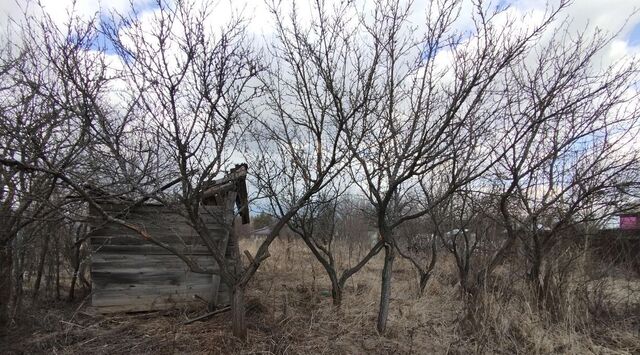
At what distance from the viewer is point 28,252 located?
6.89 metres

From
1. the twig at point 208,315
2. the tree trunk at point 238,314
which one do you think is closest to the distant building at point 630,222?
the tree trunk at point 238,314

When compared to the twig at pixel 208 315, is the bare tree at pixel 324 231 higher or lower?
higher

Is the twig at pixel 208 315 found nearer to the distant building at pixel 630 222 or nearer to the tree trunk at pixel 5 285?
the tree trunk at pixel 5 285

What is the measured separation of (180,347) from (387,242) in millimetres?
2555

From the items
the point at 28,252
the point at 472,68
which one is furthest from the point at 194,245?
the point at 472,68

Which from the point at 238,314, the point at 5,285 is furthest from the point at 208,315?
the point at 5,285

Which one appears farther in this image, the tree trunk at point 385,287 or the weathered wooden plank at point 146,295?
the weathered wooden plank at point 146,295

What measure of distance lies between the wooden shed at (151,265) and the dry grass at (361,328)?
208 millimetres

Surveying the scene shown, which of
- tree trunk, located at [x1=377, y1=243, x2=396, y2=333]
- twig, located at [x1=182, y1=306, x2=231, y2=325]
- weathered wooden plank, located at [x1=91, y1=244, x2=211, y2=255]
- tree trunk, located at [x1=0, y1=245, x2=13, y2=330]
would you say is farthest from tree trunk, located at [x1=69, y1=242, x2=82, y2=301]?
tree trunk, located at [x1=377, y1=243, x2=396, y2=333]

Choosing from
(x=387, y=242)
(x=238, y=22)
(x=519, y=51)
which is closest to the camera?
(x=238, y=22)

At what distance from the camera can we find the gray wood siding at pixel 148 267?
21.6 ft

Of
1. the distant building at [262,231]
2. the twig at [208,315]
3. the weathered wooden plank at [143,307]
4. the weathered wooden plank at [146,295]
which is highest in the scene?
the distant building at [262,231]

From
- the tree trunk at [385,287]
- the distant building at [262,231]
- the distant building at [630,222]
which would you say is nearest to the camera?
the tree trunk at [385,287]

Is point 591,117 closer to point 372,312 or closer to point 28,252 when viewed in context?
point 372,312
